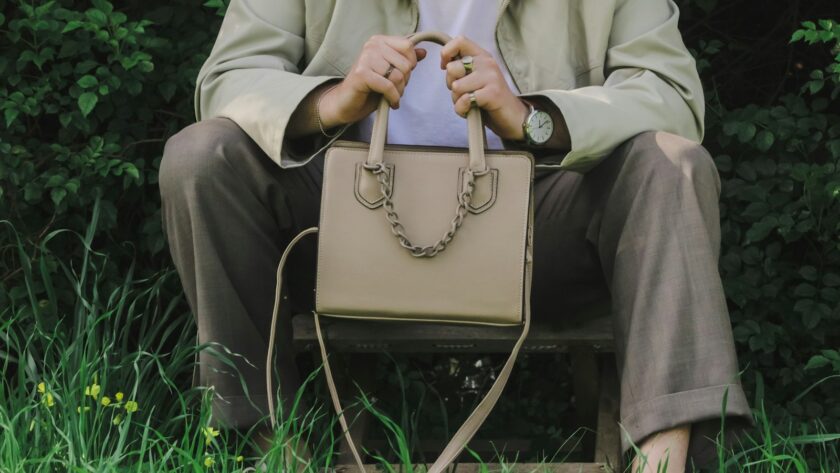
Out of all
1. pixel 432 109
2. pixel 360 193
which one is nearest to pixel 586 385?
pixel 432 109

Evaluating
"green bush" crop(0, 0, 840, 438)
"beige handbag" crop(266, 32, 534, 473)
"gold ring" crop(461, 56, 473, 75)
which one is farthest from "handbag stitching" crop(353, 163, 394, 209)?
"green bush" crop(0, 0, 840, 438)

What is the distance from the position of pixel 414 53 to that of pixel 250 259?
0.49m

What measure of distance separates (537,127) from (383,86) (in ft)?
1.01

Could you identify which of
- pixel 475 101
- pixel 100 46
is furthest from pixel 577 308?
pixel 100 46

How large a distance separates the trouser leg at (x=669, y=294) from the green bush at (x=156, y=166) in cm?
94

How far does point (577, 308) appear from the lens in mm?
2596

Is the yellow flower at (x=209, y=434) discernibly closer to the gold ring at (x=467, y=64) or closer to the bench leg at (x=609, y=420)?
the gold ring at (x=467, y=64)

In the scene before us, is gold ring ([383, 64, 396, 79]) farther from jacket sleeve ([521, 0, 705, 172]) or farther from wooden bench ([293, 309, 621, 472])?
wooden bench ([293, 309, 621, 472])

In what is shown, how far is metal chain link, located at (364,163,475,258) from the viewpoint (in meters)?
2.20

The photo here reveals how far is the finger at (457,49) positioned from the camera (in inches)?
91.7

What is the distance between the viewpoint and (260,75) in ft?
8.36

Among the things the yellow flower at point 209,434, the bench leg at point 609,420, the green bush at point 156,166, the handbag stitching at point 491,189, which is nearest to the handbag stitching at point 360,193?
the handbag stitching at point 491,189

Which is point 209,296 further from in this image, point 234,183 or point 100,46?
point 100,46

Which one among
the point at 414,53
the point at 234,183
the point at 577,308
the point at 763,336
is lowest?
the point at 763,336
